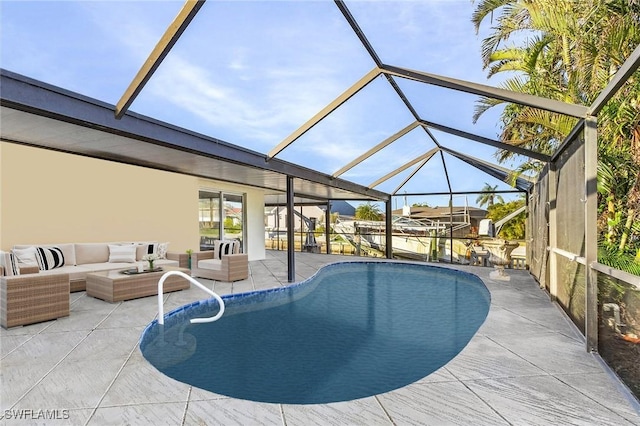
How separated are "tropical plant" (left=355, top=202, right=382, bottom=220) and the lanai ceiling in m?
15.4

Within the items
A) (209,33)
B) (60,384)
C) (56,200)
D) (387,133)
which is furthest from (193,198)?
(60,384)

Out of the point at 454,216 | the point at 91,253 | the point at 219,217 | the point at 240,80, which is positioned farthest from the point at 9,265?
the point at 454,216

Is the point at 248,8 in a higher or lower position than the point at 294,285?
higher

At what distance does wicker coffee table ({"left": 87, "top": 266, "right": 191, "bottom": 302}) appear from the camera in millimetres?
6312

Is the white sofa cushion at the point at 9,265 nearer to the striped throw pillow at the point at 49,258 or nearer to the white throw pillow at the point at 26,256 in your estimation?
the white throw pillow at the point at 26,256

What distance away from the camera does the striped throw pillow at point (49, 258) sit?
682 centimetres

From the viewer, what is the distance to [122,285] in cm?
638

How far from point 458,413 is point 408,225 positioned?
1515 centimetres

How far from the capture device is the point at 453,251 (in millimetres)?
13984

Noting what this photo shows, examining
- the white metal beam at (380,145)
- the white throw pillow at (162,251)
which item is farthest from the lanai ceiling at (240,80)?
the white throw pillow at (162,251)

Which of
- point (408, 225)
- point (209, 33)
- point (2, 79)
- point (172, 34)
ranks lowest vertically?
point (408, 225)

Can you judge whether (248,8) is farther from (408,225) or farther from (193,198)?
(408,225)

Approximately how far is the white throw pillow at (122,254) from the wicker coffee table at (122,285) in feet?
3.90

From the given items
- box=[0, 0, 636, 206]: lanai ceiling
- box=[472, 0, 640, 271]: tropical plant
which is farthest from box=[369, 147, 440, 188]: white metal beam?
box=[472, 0, 640, 271]: tropical plant
